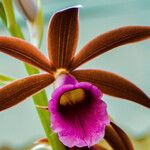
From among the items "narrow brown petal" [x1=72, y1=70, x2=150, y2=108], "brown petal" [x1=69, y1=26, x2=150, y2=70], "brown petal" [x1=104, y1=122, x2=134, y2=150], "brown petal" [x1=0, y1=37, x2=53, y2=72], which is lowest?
"brown petal" [x1=104, y1=122, x2=134, y2=150]

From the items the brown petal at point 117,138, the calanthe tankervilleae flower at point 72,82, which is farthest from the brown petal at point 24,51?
the brown petal at point 117,138

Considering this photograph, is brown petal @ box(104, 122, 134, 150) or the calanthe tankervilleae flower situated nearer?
the calanthe tankervilleae flower

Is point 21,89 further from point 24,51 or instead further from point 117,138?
point 117,138

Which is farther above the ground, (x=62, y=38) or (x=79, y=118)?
(x=62, y=38)

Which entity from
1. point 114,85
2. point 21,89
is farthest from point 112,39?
point 21,89

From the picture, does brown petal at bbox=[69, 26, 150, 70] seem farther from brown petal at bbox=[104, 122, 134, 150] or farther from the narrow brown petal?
brown petal at bbox=[104, 122, 134, 150]

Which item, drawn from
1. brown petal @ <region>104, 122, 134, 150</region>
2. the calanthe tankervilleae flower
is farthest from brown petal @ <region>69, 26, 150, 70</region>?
brown petal @ <region>104, 122, 134, 150</region>

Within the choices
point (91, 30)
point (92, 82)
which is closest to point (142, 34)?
point (92, 82)
